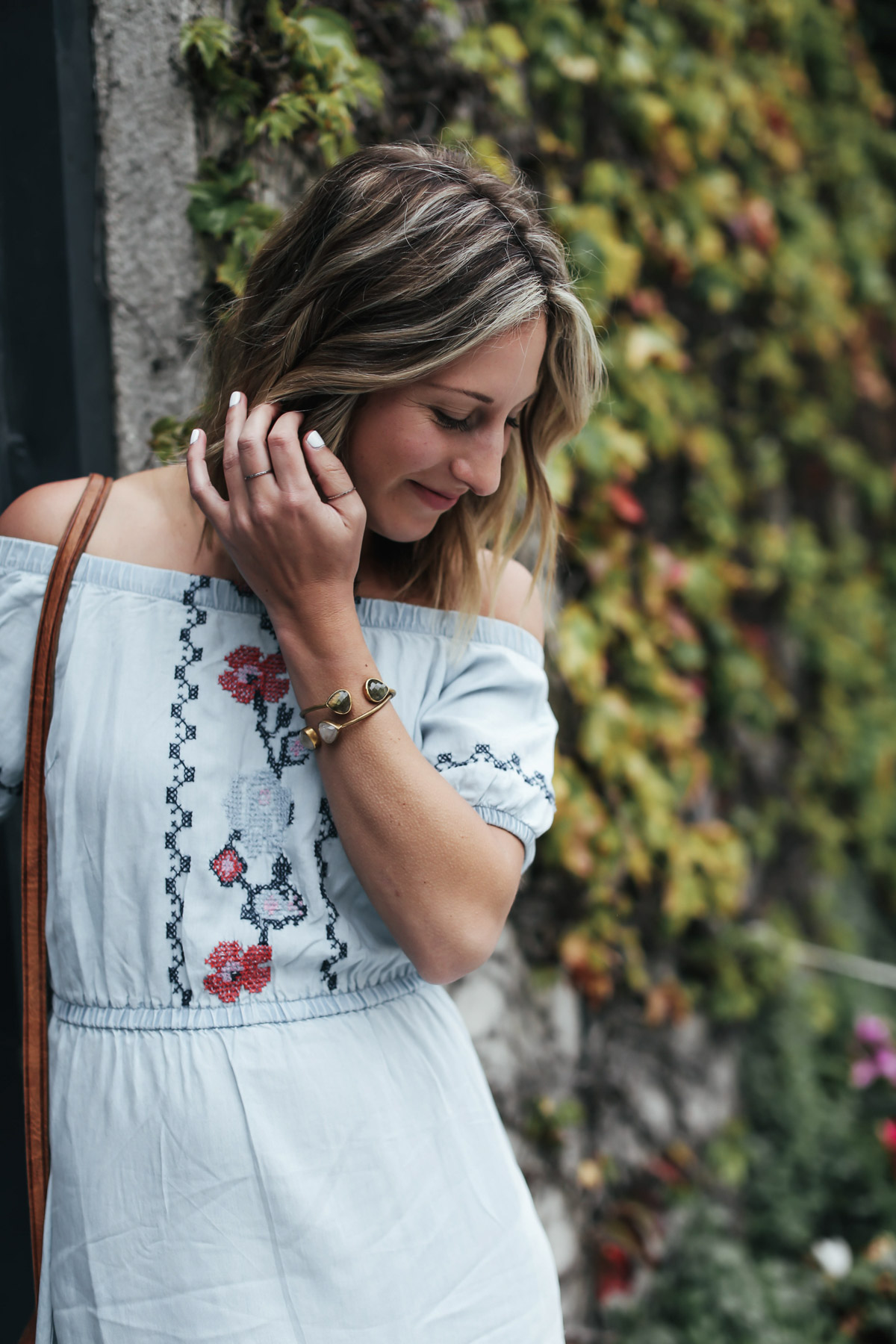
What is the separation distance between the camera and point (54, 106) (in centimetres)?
152

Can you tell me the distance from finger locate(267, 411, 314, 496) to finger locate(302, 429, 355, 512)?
0.06ft

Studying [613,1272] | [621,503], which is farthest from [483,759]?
[613,1272]

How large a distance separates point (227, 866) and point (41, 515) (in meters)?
0.46

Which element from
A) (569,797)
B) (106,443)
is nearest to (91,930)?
(106,443)

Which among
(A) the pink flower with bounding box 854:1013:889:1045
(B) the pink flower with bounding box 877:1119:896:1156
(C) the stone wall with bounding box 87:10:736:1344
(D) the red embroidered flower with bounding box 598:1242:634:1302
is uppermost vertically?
(C) the stone wall with bounding box 87:10:736:1344

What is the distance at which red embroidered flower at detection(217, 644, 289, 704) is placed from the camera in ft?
3.71

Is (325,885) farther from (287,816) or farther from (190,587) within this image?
(190,587)

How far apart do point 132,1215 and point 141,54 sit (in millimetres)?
1695

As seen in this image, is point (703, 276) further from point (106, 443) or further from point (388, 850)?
point (388, 850)

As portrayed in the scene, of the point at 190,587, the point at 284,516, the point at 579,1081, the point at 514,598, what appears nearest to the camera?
the point at 284,516

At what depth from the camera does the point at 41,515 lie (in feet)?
3.69

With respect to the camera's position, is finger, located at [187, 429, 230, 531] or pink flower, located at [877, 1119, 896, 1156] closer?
finger, located at [187, 429, 230, 531]

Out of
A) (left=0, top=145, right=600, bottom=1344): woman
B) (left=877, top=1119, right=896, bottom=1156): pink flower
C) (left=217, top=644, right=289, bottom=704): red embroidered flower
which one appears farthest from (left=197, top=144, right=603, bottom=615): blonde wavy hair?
(left=877, top=1119, right=896, bottom=1156): pink flower

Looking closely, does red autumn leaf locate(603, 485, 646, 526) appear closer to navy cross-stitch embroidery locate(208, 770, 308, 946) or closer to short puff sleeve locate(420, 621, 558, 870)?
short puff sleeve locate(420, 621, 558, 870)
